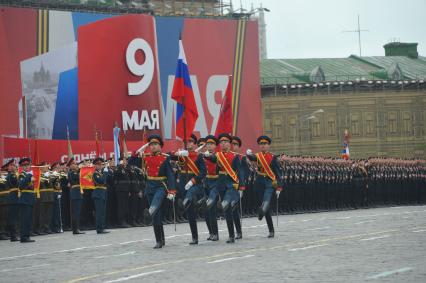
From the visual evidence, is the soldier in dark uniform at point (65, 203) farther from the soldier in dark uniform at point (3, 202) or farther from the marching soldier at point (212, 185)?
the marching soldier at point (212, 185)

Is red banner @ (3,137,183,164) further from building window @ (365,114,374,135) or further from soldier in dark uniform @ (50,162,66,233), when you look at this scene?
building window @ (365,114,374,135)

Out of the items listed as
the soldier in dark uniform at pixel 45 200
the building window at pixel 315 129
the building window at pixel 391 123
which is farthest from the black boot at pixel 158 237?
the building window at pixel 391 123

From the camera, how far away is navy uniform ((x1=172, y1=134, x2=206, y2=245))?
2070cm

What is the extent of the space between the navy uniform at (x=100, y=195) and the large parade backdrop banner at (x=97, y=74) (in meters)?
16.6

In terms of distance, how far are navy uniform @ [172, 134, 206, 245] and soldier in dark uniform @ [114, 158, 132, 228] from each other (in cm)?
769

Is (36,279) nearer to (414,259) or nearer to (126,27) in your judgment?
(414,259)

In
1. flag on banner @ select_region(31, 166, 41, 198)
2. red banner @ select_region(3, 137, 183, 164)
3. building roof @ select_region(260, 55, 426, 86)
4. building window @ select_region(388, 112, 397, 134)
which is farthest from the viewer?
building window @ select_region(388, 112, 397, 134)

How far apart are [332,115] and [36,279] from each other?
72333 millimetres

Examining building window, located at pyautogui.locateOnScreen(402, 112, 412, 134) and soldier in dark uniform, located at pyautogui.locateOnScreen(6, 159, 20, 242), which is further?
building window, located at pyautogui.locateOnScreen(402, 112, 412, 134)

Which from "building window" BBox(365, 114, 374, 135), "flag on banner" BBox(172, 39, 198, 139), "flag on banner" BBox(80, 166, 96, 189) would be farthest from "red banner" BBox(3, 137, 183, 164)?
"building window" BBox(365, 114, 374, 135)

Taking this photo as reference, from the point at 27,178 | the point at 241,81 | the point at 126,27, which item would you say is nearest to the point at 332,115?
the point at 241,81

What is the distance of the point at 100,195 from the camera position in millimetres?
26922

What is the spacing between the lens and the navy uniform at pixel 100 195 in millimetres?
26531

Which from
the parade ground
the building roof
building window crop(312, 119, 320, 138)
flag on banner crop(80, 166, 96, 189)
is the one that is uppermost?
the building roof
